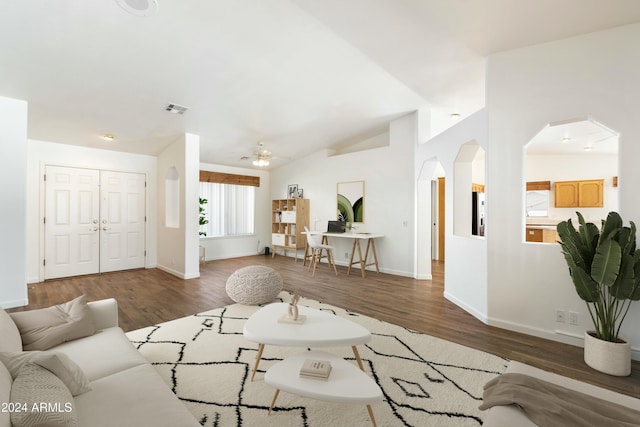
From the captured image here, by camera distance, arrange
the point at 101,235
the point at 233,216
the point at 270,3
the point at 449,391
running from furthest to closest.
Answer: the point at 233,216, the point at 101,235, the point at 270,3, the point at 449,391

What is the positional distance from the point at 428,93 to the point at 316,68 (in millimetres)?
1810

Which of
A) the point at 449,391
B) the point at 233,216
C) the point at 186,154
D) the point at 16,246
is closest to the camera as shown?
the point at 449,391

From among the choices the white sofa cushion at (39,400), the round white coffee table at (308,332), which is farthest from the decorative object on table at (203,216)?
the white sofa cushion at (39,400)

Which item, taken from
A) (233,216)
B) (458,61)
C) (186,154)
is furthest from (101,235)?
(458,61)

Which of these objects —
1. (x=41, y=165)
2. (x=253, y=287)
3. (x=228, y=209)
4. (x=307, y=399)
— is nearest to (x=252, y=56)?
(x=253, y=287)

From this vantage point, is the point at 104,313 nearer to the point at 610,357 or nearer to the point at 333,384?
the point at 333,384

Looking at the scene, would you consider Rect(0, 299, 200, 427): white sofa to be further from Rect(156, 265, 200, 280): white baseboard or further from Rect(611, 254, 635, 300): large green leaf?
Rect(156, 265, 200, 280): white baseboard

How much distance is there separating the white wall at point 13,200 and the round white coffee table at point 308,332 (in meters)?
3.69

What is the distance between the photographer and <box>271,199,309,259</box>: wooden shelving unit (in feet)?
23.5

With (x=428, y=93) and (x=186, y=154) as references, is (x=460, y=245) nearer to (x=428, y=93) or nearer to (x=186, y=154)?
(x=428, y=93)

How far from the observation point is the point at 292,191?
7.68m

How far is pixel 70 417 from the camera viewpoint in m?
1.00

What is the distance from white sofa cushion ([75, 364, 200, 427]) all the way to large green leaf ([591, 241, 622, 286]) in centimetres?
284

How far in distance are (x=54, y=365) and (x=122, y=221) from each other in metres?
5.45
